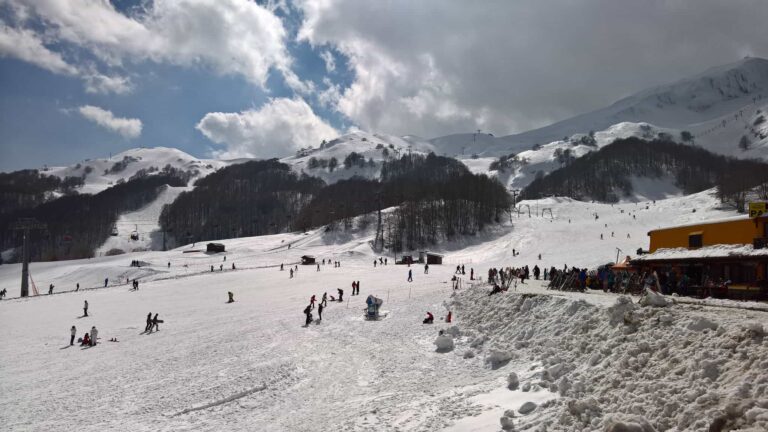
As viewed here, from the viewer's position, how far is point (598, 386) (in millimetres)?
9688

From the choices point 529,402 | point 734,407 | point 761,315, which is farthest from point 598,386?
point 761,315

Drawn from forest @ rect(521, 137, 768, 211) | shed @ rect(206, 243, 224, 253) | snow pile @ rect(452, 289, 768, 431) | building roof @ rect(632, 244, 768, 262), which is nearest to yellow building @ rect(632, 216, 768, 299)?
building roof @ rect(632, 244, 768, 262)

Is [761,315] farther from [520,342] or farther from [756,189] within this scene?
[756,189]

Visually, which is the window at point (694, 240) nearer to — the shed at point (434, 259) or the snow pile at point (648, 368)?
the snow pile at point (648, 368)

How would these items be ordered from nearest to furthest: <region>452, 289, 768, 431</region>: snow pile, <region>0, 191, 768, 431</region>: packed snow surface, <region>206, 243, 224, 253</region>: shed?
1. <region>452, 289, 768, 431</region>: snow pile
2. <region>0, 191, 768, 431</region>: packed snow surface
3. <region>206, 243, 224, 253</region>: shed

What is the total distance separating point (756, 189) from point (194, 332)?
117814 mm

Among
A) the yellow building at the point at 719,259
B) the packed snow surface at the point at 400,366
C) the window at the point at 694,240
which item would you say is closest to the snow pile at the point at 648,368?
the packed snow surface at the point at 400,366

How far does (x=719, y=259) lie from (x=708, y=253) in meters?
0.79

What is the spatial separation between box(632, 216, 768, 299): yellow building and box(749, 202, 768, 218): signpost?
19 cm

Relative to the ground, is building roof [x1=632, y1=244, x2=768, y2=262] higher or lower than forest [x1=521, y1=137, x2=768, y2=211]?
lower

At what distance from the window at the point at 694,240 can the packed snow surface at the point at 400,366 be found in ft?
21.1

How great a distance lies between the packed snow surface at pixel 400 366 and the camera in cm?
848

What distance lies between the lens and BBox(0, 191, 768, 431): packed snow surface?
8.48 metres

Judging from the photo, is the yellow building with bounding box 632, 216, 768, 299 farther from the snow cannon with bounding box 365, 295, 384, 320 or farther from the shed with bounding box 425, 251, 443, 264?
the shed with bounding box 425, 251, 443, 264
